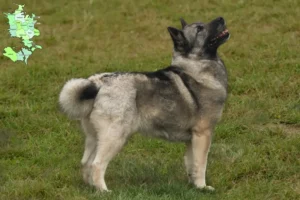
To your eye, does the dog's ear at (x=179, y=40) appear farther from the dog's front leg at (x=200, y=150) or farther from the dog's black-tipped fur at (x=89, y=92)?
the dog's black-tipped fur at (x=89, y=92)

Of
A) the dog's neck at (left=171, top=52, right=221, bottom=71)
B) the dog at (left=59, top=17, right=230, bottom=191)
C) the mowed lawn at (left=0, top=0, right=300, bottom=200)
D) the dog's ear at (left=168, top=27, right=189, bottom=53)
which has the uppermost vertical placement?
the dog's ear at (left=168, top=27, right=189, bottom=53)

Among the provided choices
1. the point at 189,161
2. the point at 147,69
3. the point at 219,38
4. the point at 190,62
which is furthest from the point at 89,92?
the point at 147,69

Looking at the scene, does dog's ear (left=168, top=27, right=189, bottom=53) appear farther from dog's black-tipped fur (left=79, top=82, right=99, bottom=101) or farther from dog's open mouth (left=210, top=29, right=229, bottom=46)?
dog's black-tipped fur (left=79, top=82, right=99, bottom=101)

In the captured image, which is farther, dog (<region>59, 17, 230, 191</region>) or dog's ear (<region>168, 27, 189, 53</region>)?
dog's ear (<region>168, 27, 189, 53</region>)

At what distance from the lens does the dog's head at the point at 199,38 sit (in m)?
6.42

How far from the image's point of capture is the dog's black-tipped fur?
230 inches

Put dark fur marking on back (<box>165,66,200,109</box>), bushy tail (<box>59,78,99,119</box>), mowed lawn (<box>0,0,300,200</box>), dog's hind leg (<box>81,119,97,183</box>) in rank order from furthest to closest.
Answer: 1. dark fur marking on back (<box>165,66,200,109</box>)
2. mowed lawn (<box>0,0,300,200</box>)
3. dog's hind leg (<box>81,119,97,183</box>)
4. bushy tail (<box>59,78,99,119</box>)

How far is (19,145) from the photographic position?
772cm

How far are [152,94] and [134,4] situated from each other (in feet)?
29.7

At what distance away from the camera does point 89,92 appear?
5.87m

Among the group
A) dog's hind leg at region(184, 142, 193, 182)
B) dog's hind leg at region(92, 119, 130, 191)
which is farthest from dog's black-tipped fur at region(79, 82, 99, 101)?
dog's hind leg at region(184, 142, 193, 182)

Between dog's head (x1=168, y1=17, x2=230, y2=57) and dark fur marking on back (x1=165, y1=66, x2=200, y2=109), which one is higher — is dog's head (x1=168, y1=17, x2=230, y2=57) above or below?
above

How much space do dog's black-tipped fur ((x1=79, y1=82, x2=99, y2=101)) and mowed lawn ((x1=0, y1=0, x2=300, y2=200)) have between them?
0.87 metres

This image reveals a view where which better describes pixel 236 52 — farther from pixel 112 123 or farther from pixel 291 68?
pixel 112 123
